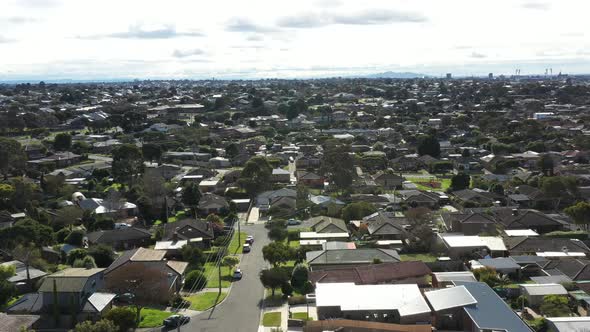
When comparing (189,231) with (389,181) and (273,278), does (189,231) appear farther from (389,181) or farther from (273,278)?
(389,181)

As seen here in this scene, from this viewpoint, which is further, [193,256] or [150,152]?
[150,152]

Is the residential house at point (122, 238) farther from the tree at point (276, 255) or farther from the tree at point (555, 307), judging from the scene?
the tree at point (555, 307)

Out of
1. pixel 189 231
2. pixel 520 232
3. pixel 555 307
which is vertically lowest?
pixel 520 232

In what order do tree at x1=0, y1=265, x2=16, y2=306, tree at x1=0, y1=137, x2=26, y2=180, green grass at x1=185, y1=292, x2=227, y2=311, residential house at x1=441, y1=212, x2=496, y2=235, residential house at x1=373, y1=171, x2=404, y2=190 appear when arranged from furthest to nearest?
tree at x1=0, y1=137, x2=26, y2=180 → residential house at x1=373, y1=171, x2=404, y2=190 → residential house at x1=441, y1=212, x2=496, y2=235 → tree at x1=0, y1=265, x2=16, y2=306 → green grass at x1=185, y1=292, x2=227, y2=311

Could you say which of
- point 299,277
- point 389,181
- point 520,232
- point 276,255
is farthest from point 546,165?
point 299,277

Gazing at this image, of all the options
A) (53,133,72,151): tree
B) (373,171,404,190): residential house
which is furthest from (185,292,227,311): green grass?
(53,133,72,151): tree

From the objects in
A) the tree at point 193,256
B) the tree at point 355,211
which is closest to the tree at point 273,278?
the tree at point 193,256

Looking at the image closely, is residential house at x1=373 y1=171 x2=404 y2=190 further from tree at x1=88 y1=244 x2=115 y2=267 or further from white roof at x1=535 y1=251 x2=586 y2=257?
tree at x1=88 y1=244 x2=115 y2=267

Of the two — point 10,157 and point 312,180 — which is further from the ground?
point 10,157
